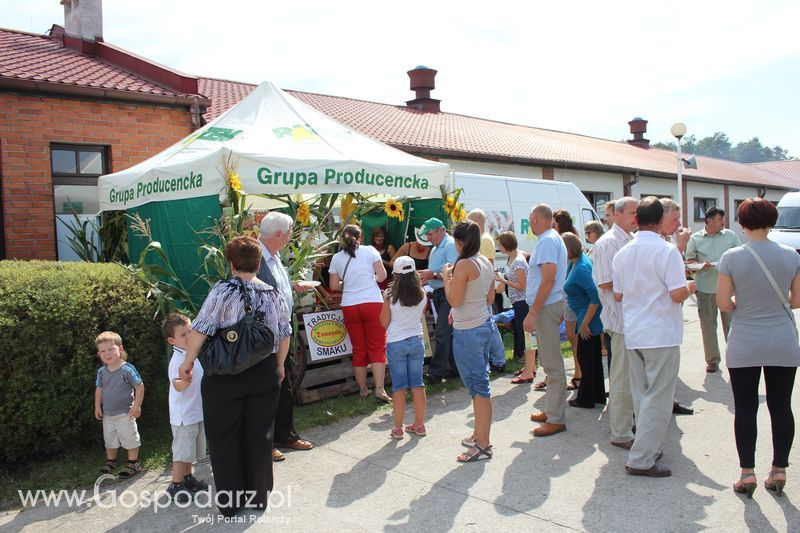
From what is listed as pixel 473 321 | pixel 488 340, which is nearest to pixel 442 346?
pixel 488 340

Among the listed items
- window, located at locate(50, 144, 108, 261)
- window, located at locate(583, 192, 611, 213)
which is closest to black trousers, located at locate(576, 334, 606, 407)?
window, located at locate(50, 144, 108, 261)

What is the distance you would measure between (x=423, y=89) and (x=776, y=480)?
20.8 metres

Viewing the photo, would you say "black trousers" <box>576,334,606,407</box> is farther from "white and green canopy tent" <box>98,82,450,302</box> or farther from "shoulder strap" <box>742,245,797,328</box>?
"white and green canopy tent" <box>98,82,450,302</box>

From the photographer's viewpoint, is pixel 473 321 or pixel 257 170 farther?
pixel 257 170

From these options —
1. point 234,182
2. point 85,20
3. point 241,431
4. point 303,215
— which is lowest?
point 241,431

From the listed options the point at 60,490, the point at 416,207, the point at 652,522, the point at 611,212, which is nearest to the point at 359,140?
the point at 416,207

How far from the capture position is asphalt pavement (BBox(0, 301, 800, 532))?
12.3 feet

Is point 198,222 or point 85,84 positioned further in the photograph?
point 85,84

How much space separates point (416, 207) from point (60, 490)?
5.99 m

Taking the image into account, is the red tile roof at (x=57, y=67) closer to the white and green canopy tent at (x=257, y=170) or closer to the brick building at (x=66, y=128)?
the brick building at (x=66, y=128)

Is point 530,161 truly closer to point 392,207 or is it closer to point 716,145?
point 392,207

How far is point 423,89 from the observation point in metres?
23.2

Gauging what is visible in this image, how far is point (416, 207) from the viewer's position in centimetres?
929

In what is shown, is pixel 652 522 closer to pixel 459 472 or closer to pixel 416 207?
pixel 459 472
